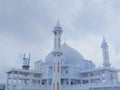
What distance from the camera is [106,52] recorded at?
50500 mm

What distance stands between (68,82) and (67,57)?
749cm

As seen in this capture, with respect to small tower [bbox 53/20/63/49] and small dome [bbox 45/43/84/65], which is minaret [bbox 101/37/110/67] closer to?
small dome [bbox 45/43/84/65]

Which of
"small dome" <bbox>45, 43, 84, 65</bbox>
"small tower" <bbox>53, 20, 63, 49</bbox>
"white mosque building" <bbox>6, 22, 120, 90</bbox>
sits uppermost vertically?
"small tower" <bbox>53, 20, 63, 49</bbox>

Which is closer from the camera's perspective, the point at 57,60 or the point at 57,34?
the point at 57,60

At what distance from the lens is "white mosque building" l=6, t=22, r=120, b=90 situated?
42.4 meters

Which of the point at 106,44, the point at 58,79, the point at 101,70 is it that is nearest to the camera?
the point at 58,79

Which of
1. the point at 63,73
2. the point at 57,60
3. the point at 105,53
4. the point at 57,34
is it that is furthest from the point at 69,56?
the point at 57,60

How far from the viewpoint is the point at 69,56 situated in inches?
2056

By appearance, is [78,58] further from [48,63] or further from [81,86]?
[81,86]

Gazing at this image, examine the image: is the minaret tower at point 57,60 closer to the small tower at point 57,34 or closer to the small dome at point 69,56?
the small tower at point 57,34

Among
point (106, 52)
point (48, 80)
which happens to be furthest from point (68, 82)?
point (106, 52)

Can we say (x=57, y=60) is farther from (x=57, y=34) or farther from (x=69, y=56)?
(x=69, y=56)

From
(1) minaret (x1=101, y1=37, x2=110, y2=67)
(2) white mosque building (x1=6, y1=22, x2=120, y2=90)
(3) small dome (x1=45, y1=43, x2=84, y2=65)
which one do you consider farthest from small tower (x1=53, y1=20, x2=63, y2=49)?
(1) minaret (x1=101, y1=37, x2=110, y2=67)

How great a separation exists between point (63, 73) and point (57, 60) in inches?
321
